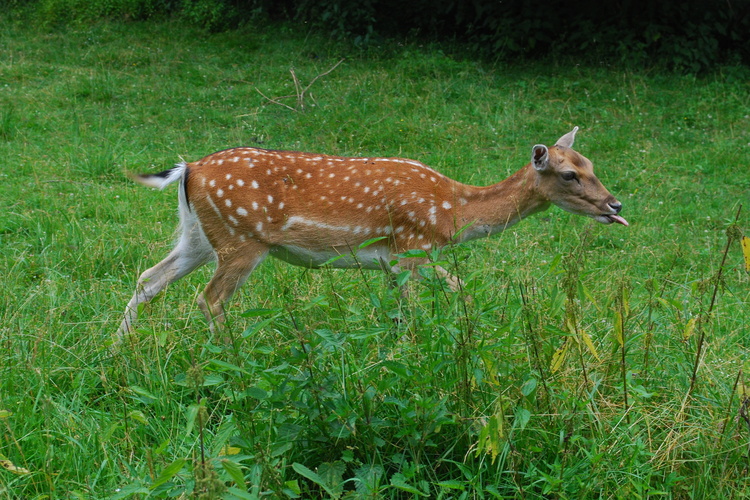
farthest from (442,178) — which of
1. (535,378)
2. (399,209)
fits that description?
(535,378)

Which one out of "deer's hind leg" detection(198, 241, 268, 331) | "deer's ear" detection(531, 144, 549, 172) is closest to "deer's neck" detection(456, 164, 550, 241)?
"deer's ear" detection(531, 144, 549, 172)

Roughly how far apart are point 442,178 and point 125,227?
2.40 metres

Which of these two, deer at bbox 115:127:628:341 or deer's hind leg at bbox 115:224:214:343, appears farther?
deer's hind leg at bbox 115:224:214:343

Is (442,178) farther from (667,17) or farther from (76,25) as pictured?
(76,25)

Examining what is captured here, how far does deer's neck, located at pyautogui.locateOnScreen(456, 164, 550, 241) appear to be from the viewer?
499 cm

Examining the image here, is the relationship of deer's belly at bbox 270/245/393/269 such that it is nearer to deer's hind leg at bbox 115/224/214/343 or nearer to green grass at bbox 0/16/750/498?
green grass at bbox 0/16/750/498

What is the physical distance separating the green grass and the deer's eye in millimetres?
526

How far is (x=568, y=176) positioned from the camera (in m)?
4.98

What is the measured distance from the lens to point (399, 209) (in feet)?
15.7

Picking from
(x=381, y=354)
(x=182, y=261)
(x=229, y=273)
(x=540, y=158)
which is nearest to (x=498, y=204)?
(x=540, y=158)

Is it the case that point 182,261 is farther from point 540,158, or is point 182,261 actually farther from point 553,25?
point 553,25

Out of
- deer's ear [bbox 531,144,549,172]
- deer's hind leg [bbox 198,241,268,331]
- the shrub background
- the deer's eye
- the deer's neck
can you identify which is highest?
deer's ear [bbox 531,144,549,172]

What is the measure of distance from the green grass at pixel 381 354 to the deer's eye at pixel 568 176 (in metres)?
0.53

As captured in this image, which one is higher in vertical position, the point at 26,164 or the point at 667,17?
the point at 667,17
